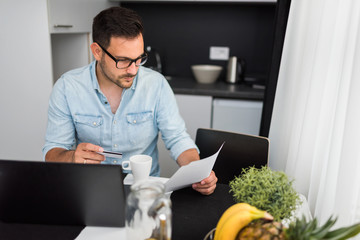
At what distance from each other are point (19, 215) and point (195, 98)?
1.93 meters

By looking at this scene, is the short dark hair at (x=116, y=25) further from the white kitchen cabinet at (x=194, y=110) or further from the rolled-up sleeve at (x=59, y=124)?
the white kitchen cabinet at (x=194, y=110)

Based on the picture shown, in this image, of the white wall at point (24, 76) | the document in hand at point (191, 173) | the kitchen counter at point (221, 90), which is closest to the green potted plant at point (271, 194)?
the document in hand at point (191, 173)

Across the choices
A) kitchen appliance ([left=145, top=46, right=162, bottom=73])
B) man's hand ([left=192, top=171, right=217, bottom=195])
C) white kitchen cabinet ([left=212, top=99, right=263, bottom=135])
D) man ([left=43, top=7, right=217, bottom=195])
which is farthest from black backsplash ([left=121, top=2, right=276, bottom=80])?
man's hand ([left=192, top=171, right=217, bottom=195])

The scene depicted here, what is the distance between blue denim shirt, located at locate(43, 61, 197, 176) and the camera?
1.61 metres

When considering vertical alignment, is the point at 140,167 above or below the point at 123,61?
below

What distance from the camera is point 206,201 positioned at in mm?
1143

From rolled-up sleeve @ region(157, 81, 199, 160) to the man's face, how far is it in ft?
0.71

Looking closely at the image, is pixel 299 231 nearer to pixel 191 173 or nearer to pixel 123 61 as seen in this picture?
pixel 191 173

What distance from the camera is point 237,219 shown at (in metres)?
0.74

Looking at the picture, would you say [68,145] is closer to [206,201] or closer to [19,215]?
[19,215]

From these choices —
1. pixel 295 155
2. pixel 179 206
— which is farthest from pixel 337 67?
pixel 179 206

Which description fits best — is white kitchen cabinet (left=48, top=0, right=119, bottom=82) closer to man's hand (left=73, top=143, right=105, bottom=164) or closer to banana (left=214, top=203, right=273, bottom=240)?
man's hand (left=73, top=143, right=105, bottom=164)

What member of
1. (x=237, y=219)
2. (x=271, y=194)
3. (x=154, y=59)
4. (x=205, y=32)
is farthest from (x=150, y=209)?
(x=205, y=32)

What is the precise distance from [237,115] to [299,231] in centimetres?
211
